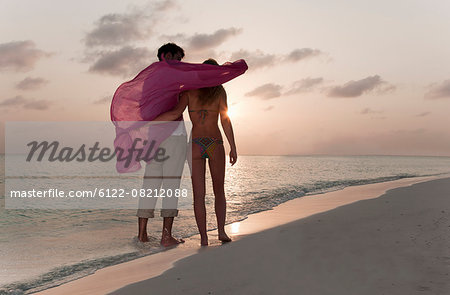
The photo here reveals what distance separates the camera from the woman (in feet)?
16.0

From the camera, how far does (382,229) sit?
14.9ft

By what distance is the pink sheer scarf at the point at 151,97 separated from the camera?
4855mm

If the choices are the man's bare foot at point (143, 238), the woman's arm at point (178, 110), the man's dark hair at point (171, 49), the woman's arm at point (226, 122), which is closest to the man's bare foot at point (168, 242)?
the man's bare foot at point (143, 238)

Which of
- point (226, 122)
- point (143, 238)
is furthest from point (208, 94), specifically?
point (143, 238)

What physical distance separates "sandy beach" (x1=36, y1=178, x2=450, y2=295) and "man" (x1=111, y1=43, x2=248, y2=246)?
2.86ft

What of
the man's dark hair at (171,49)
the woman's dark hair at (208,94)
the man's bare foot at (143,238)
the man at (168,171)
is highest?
the man's dark hair at (171,49)

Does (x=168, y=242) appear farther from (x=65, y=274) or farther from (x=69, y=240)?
(x=69, y=240)

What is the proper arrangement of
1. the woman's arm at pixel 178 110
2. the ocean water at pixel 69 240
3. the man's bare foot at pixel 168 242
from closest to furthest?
the ocean water at pixel 69 240 < the woman's arm at pixel 178 110 < the man's bare foot at pixel 168 242

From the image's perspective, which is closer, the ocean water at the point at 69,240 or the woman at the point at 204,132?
the ocean water at the point at 69,240

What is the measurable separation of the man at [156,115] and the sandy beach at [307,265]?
2.86 ft

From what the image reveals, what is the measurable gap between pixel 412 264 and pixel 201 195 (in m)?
2.74

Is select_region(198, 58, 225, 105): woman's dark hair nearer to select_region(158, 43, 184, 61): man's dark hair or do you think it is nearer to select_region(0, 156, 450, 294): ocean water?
select_region(158, 43, 184, 61): man's dark hair

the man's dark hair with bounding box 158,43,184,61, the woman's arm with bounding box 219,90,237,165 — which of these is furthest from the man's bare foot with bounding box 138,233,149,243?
the man's dark hair with bounding box 158,43,184,61

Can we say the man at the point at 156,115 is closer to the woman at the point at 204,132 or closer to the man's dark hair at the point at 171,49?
the man's dark hair at the point at 171,49
